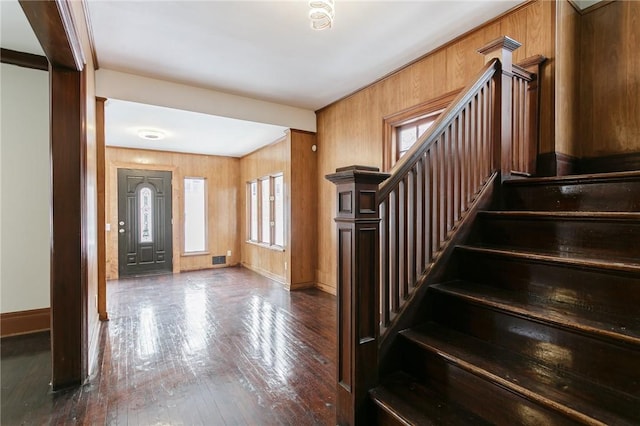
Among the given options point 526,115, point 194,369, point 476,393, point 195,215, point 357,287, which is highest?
point 526,115

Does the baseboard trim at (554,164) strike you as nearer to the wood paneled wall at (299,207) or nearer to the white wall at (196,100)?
the wood paneled wall at (299,207)

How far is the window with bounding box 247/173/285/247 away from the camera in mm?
5926

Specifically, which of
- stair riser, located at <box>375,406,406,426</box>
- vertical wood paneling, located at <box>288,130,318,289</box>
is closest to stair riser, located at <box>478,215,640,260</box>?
stair riser, located at <box>375,406,406,426</box>

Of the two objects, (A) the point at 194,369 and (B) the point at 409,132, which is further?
(B) the point at 409,132

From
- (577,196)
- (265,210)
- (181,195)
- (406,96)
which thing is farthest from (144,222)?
(577,196)

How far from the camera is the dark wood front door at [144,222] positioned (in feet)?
20.7

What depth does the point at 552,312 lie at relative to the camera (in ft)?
4.52

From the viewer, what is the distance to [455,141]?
1968 mm

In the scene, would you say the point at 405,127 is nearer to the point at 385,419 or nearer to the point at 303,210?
the point at 303,210

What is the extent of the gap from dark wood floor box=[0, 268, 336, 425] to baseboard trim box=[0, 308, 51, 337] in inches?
6.1

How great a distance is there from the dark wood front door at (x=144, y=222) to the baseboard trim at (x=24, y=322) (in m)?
3.07

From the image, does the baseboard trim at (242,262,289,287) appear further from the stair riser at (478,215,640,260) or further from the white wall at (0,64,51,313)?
the stair riser at (478,215,640,260)

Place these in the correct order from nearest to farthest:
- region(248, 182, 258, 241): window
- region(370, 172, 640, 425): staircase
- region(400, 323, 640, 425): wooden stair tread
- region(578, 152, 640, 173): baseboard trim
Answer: region(400, 323, 640, 425): wooden stair tread
region(370, 172, 640, 425): staircase
region(578, 152, 640, 173): baseboard trim
region(248, 182, 258, 241): window

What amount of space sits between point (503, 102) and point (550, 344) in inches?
65.1
